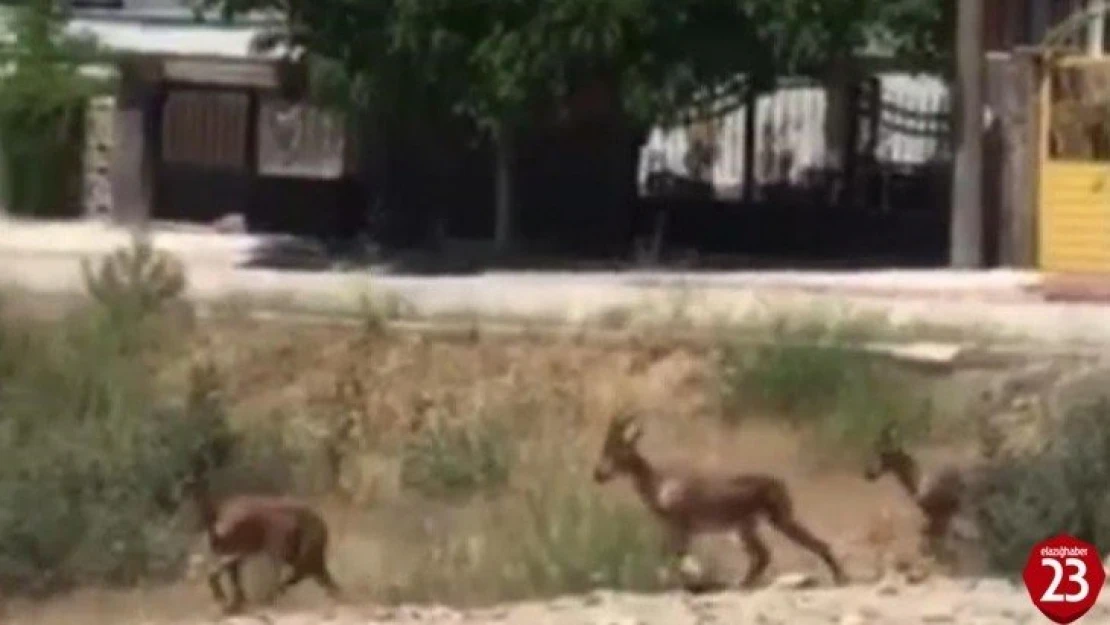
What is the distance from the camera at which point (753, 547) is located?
53.3 ft

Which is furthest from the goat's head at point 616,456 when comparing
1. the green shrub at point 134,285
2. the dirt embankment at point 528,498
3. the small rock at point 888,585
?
the green shrub at point 134,285

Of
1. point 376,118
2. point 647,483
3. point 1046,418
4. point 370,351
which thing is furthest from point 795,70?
point 647,483

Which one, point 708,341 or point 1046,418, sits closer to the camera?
point 1046,418

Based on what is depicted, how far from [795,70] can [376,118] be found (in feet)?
13.7

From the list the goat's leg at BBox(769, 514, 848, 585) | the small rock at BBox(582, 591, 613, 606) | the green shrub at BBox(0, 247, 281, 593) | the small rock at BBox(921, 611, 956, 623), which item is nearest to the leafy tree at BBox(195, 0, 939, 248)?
the green shrub at BBox(0, 247, 281, 593)

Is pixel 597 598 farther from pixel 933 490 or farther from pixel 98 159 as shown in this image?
pixel 98 159

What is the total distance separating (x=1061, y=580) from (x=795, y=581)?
4.90 m

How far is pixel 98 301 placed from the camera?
2527cm

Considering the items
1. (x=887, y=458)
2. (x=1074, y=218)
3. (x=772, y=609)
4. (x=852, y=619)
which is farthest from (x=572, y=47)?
(x=852, y=619)

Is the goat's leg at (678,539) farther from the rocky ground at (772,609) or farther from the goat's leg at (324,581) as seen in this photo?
the goat's leg at (324,581)

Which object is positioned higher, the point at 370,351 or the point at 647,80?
the point at 647,80

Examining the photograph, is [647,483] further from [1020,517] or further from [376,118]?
[376,118]

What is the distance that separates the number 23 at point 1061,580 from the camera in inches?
415

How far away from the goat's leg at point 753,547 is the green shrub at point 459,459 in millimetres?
4545
